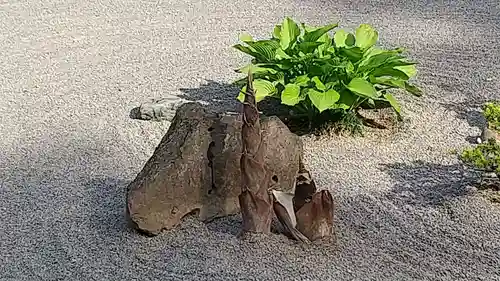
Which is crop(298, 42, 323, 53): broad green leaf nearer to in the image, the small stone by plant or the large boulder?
the large boulder

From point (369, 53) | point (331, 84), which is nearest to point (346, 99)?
point (331, 84)

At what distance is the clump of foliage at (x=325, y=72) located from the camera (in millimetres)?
2912

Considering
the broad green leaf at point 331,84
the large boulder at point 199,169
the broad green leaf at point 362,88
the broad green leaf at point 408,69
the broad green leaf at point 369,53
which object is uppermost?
the broad green leaf at point 369,53

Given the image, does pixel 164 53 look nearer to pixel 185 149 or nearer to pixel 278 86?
pixel 278 86

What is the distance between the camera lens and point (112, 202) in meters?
2.60

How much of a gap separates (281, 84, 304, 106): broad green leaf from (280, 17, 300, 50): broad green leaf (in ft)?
1.00

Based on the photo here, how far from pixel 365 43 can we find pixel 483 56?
0.99 m

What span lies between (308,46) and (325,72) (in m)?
0.16

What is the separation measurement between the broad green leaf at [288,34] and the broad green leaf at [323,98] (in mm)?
379

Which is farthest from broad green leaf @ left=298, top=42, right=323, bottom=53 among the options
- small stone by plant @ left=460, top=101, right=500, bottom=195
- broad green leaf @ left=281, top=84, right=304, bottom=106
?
small stone by plant @ left=460, top=101, right=500, bottom=195

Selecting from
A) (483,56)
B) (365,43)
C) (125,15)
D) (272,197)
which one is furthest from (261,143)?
(125,15)

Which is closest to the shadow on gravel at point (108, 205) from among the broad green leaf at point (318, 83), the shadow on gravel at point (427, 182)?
the broad green leaf at point (318, 83)

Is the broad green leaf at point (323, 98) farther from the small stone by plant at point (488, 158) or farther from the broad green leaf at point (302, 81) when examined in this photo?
the small stone by plant at point (488, 158)

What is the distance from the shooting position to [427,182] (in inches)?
105
